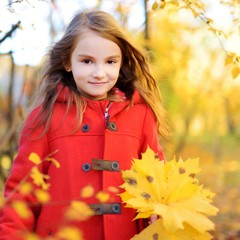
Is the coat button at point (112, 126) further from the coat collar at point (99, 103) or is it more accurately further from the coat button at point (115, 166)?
the coat button at point (115, 166)

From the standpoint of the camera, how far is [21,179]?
2.37 meters

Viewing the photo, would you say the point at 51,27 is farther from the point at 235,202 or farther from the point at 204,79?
the point at 204,79

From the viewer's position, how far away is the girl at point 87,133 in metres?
2.36

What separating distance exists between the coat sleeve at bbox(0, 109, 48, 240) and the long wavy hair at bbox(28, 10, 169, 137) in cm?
7

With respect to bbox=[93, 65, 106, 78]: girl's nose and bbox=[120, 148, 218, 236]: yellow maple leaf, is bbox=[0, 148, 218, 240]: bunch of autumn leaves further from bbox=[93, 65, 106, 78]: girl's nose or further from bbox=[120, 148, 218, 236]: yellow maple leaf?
bbox=[93, 65, 106, 78]: girl's nose

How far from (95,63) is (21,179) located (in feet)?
1.96

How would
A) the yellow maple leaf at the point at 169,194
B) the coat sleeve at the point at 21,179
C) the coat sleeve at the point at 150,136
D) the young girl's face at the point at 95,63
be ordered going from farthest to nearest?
the coat sleeve at the point at 150,136 < the young girl's face at the point at 95,63 < the coat sleeve at the point at 21,179 < the yellow maple leaf at the point at 169,194

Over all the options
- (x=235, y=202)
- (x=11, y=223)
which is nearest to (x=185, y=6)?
(x=11, y=223)

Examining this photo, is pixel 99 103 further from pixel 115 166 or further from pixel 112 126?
pixel 115 166

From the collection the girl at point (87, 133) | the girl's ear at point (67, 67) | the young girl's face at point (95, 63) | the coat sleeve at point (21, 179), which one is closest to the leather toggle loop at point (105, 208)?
the girl at point (87, 133)

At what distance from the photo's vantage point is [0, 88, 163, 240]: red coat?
2357mm

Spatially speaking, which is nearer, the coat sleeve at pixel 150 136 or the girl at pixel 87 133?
the girl at pixel 87 133

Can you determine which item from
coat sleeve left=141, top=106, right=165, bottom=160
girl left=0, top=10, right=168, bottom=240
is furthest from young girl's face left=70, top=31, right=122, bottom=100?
coat sleeve left=141, top=106, right=165, bottom=160

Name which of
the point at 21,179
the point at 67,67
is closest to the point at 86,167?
the point at 21,179
